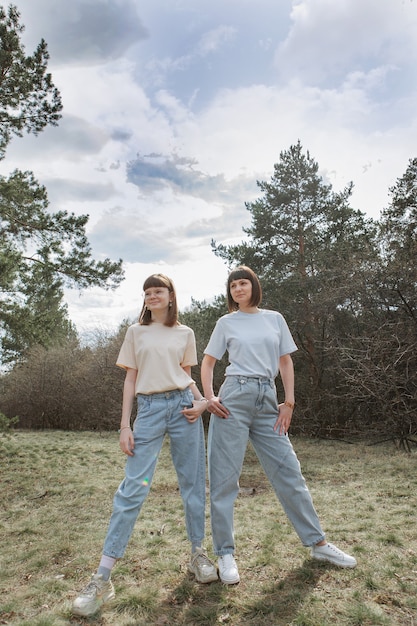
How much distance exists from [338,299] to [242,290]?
8744 mm

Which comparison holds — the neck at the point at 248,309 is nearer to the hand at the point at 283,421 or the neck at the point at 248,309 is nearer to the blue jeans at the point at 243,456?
the blue jeans at the point at 243,456

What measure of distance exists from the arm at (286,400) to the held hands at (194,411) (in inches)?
18.1

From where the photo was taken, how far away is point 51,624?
7.23ft

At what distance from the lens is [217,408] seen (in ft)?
8.47

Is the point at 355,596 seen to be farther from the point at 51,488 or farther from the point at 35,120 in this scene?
the point at 35,120

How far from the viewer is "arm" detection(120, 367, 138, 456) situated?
2529 mm

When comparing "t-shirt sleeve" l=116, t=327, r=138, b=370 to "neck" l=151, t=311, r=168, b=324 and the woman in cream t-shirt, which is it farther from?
"neck" l=151, t=311, r=168, b=324

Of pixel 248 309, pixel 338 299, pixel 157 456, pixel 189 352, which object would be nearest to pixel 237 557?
pixel 157 456

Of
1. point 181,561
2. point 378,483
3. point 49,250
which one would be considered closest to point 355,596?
point 181,561

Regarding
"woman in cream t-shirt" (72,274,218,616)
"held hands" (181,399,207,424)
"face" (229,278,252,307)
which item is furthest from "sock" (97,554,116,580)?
"face" (229,278,252,307)

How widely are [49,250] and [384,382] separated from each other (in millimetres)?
7264

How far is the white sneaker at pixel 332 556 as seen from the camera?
8.85 feet

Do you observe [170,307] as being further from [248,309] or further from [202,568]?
[202,568]

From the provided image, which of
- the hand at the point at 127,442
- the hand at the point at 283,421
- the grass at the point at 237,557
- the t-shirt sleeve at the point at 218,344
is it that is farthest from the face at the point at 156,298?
the grass at the point at 237,557
